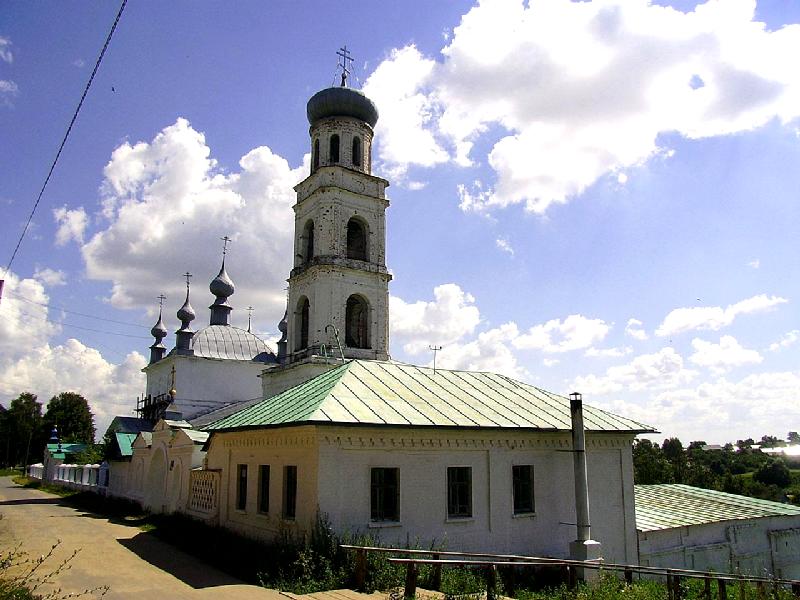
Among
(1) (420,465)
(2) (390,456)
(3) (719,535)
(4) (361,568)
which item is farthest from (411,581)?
(3) (719,535)

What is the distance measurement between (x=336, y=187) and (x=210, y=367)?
61.1 feet

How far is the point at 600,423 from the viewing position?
1830 centimetres

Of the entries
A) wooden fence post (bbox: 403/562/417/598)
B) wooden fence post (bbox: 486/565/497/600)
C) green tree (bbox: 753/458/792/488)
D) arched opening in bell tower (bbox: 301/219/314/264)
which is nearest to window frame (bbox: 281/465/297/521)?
wooden fence post (bbox: 403/562/417/598)

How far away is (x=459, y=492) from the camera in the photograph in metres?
15.4

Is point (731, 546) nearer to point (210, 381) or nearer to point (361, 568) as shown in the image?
point (361, 568)

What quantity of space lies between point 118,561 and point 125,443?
19.1 metres

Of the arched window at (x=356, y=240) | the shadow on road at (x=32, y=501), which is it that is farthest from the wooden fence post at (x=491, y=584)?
the shadow on road at (x=32, y=501)

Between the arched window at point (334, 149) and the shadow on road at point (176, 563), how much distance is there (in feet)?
52.6

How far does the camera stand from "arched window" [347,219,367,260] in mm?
27934

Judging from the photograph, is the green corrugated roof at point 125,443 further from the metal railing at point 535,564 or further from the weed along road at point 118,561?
the metal railing at point 535,564

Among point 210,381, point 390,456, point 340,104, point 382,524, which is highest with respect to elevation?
point 340,104

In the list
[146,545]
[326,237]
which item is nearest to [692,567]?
[146,545]

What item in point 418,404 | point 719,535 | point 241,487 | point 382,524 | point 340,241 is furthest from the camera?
point 340,241

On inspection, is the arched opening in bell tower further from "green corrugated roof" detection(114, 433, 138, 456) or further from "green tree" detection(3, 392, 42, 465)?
"green tree" detection(3, 392, 42, 465)
